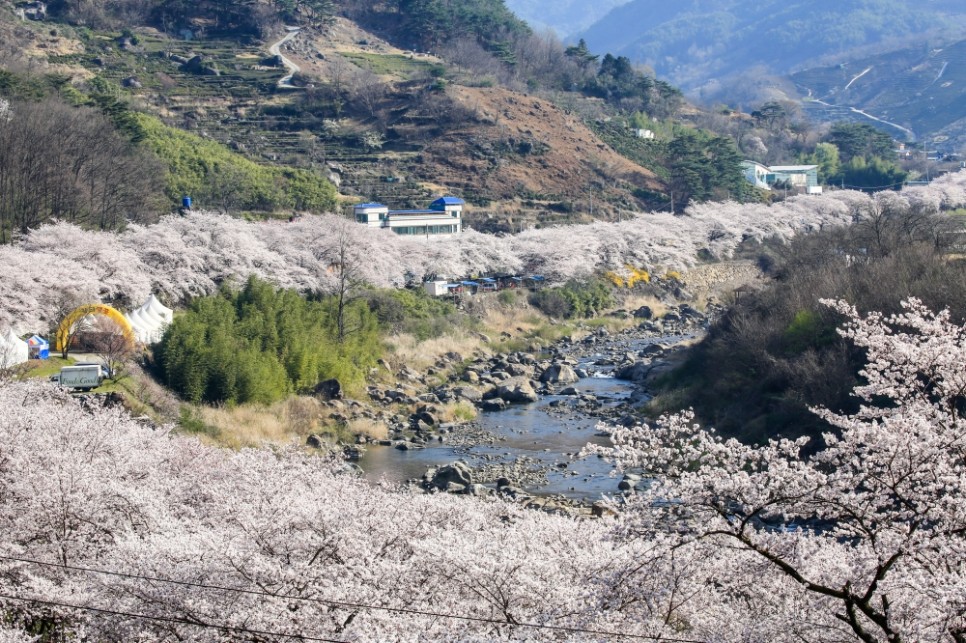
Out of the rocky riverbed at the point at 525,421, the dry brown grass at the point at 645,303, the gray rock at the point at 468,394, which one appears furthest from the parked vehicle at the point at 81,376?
the dry brown grass at the point at 645,303

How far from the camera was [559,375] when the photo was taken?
3697 centimetres

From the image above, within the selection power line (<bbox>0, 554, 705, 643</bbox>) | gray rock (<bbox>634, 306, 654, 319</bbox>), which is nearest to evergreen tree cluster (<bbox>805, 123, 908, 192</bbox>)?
gray rock (<bbox>634, 306, 654, 319</bbox>)

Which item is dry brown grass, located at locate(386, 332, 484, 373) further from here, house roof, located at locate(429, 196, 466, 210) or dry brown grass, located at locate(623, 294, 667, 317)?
house roof, located at locate(429, 196, 466, 210)

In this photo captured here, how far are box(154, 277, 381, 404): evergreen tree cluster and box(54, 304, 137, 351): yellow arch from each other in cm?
100

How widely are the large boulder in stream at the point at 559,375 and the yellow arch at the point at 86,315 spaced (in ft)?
48.0

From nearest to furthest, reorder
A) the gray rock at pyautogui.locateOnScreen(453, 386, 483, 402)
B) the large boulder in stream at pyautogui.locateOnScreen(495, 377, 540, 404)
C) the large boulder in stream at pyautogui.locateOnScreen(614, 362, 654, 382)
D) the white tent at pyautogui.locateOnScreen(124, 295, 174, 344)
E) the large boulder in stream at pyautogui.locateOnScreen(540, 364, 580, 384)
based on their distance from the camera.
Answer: the white tent at pyautogui.locateOnScreen(124, 295, 174, 344) → the gray rock at pyautogui.locateOnScreen(453, 386, 483, 402) → the large boulder in stream at pyautogui.locateOnScreen(495, 377, 540, 404) → the large boulder in stream at pyautogui.locateOnScreen(540, 364, 580, 384) → the large boulder in stream at pyautogui.locateOnScreen(614, 362, 654, 382)

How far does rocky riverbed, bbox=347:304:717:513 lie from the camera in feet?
77.3

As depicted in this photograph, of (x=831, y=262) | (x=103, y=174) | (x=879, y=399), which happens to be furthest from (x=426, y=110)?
(x=879, y=399)

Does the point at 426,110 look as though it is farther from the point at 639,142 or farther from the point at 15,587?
the point at 15,587

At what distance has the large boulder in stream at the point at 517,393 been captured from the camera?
3366cm

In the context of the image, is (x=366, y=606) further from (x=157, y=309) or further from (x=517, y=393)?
(x=517, y=393)

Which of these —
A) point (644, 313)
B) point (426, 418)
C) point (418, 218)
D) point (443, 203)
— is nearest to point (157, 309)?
point (426, 418)

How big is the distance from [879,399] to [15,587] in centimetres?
1852

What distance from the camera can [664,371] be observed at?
36.1 metres
